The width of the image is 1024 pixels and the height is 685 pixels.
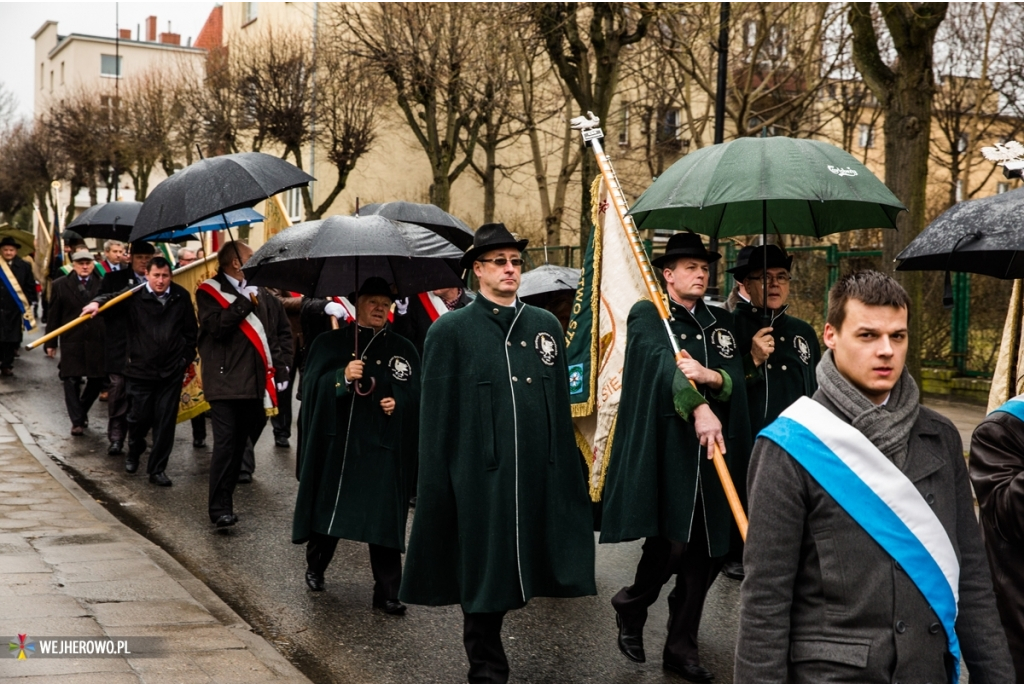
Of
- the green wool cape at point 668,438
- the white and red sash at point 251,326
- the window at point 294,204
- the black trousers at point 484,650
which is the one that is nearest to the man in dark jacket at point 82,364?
the white and red sash at point 251,326

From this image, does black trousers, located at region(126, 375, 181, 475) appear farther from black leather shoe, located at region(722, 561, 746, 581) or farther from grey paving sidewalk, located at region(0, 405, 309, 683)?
black leather shoe, located at region(722, 561, 746, 581)

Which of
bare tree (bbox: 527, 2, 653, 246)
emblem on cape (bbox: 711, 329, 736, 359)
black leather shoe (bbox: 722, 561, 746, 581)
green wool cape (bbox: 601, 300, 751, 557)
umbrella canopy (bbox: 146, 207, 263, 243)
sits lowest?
black leather shoe (bbox: 722, 561, 746, 581)

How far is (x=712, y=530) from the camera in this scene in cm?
596

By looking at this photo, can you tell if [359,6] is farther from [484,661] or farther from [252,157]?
[484,661]

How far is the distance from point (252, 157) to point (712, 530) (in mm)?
4526

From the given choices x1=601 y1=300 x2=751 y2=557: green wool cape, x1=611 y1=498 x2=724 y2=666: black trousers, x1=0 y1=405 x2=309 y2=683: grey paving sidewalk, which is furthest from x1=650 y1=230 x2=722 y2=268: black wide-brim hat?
x1=0 y1=405 x2=309 y2=683: grey paving sidewalk

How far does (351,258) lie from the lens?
7480mm

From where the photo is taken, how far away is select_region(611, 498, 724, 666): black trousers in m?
5.84

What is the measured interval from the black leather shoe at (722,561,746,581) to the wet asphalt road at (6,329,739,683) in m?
0.05

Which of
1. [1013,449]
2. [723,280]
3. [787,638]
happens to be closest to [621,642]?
[1013,449]

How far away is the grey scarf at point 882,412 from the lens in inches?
120

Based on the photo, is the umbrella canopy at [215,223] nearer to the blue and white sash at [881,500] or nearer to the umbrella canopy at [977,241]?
the umbrella canopy at [977,241]

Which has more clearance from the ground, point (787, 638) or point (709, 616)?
point (787, 638)

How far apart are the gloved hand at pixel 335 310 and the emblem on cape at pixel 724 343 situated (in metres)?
4.54
